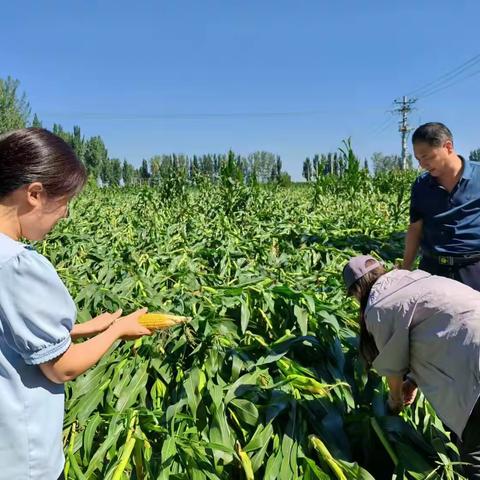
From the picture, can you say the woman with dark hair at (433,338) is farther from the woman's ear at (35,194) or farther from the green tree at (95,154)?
the green tree at (95,154)

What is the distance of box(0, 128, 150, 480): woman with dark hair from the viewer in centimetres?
106

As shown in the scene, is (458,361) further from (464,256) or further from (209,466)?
(464,256)

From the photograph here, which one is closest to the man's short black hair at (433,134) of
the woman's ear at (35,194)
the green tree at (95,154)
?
the woman's ear at (35,194)

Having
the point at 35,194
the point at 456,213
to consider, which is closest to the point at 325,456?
the point at 35,194

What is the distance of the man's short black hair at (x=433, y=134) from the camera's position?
2740mm

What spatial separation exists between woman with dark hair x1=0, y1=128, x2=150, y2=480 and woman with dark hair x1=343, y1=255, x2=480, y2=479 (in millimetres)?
1095

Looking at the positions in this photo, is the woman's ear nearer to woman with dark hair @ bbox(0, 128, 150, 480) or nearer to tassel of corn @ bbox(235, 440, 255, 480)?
woman with dark hair @ bbox(0, 128, 150, 480)

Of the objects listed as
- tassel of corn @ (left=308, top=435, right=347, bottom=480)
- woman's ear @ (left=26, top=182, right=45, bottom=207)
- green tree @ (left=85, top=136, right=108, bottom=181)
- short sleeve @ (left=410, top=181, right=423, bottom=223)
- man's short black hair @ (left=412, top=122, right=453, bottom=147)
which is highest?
green tree @ (left=85, top=136, right=108, bottom=181)

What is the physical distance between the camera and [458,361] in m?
1.75

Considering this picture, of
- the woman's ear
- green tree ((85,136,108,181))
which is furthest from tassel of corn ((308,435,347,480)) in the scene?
green tree ((85,136,108,181))

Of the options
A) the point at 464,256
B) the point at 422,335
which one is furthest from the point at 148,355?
the point at 464,256

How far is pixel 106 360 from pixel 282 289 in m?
1.03

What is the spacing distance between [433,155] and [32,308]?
2.39 m

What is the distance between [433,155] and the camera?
279 cm
